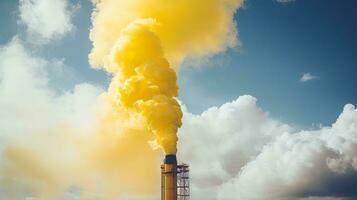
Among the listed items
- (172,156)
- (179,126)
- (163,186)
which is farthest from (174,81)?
(163,186)

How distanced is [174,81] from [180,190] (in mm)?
16110

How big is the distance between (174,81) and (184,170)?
13.3m

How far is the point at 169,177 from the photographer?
173ft

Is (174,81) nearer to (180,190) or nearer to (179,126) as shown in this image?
(179,126)

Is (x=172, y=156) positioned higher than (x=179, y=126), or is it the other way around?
(x=179, y=126)

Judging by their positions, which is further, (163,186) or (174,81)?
(174,81)

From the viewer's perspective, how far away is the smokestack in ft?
170

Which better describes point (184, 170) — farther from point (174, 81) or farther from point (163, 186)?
point (174, 81)

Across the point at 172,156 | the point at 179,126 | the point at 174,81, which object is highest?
the point at 174,81

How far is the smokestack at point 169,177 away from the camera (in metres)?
51.9

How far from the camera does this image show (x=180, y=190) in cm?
5506

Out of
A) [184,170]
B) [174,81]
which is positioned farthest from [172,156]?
[174,81]

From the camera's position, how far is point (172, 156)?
53.5m

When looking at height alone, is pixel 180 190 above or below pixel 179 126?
below
